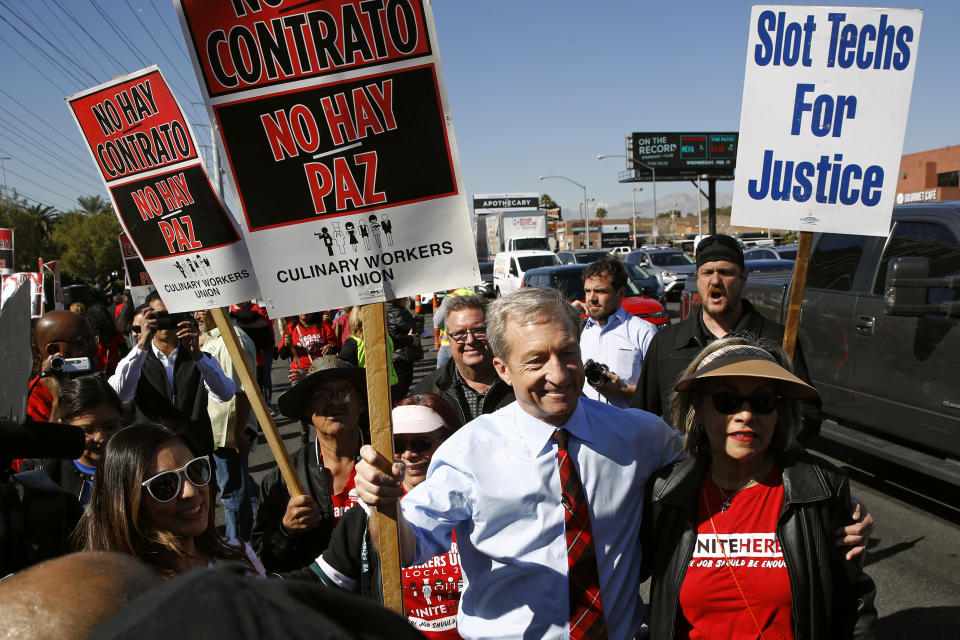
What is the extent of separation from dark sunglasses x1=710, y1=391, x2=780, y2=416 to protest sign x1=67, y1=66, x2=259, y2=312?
1914 millimetres

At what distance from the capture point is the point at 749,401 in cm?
205

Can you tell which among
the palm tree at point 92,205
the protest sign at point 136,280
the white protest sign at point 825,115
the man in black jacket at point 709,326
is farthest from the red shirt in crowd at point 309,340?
the palm tree at point 92,205

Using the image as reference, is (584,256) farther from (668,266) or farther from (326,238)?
(326,238)

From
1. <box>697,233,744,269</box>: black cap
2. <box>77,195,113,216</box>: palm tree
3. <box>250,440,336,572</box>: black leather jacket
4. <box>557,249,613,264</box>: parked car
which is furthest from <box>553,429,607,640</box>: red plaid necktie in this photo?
<box>77,195,113,216</box>: palm tree

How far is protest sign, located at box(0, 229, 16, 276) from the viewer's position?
6852 mm

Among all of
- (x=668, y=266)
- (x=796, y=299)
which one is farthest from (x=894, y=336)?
(x=668, y=266)

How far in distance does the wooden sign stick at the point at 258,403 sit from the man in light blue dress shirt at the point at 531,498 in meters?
0.76

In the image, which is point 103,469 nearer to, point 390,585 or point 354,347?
point 390,585

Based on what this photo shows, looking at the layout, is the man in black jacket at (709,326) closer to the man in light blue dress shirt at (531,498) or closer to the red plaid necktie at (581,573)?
the man in light blue dress shirt at (531,498)

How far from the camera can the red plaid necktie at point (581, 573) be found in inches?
75.6

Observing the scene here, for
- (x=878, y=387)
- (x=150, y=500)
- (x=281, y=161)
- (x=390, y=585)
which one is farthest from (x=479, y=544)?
(x=878, y=387)

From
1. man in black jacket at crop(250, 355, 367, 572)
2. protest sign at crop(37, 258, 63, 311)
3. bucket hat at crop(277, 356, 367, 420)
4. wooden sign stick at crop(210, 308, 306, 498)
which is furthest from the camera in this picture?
protest sign at crop(37, 258, 63, 311)

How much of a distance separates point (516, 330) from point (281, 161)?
879mm

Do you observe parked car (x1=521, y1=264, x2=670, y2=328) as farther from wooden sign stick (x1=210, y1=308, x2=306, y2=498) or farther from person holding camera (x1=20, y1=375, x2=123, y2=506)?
wooden sign stick (x1=210, y1=308, x2=306, y2=498)
